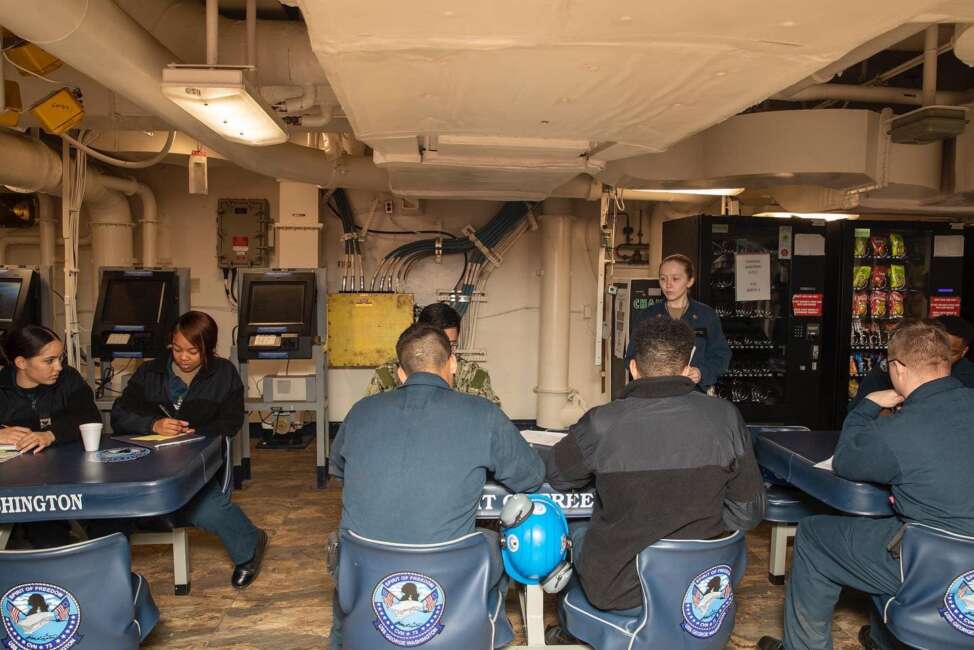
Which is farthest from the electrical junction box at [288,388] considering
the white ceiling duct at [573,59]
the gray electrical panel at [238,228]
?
the white ceiling duct at [573,59]

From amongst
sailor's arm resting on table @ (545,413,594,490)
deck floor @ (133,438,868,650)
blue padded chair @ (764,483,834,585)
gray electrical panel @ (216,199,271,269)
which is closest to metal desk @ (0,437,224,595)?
deck floor @ (133,438,868,650)

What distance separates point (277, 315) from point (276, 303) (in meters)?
0.09

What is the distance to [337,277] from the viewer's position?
22.0 ft

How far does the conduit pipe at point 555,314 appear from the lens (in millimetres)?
6430

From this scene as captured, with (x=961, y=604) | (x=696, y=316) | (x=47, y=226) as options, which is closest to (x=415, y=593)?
(x=961, y=604)

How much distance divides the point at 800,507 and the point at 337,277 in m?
4.63

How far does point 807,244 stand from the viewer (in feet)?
17.3

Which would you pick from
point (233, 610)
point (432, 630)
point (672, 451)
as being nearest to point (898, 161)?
point (672, 451)

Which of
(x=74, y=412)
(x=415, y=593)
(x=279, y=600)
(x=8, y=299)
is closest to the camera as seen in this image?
(x=415, y=593)

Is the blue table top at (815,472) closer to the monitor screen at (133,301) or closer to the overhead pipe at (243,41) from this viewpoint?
the overhead pipe at (243,41)

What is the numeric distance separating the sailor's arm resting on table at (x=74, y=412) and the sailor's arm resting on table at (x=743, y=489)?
8.42ft

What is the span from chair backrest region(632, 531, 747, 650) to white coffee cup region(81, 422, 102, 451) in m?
2.08

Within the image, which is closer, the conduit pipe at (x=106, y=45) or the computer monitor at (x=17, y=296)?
the conduit pipe at (x=106, y=45)

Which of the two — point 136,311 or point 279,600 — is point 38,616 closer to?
point 279,600
